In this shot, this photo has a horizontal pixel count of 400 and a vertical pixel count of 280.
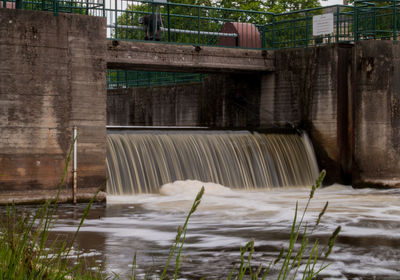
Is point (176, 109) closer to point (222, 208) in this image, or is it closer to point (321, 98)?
point (321, 98)

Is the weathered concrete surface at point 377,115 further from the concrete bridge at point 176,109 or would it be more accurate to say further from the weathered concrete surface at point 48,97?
the weathered concrete surface at point 48,97

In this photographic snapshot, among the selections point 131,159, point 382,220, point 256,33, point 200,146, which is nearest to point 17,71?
point 131,159

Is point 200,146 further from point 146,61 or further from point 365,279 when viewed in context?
point 365,279

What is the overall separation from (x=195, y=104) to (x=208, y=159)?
6668 mm

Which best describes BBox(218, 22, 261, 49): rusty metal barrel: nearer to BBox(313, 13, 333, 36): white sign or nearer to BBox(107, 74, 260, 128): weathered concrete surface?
BBox(107, 74, 260, 128): weathered concrete surface

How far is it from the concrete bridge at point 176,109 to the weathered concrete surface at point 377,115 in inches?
1.1

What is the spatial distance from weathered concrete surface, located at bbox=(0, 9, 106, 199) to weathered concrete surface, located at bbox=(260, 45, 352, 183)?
23.8 ft

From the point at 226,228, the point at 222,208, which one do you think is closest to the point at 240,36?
the point at 222,208

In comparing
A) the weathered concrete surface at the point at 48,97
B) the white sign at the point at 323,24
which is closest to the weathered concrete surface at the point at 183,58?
the white sign at the point at 323,24

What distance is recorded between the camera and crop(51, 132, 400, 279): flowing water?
817 centimetres

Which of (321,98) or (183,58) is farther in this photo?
(321,98)

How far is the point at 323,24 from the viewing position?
19719mm

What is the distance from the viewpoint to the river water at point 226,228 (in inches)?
306

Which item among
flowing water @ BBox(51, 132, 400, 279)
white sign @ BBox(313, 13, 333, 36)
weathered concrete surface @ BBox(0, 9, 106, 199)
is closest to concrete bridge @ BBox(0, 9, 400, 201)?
weathered concrete surface @ BBox(0, 9, 106, 199)
